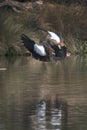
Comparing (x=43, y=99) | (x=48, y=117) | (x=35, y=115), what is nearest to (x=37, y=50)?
(x=43, y=99)

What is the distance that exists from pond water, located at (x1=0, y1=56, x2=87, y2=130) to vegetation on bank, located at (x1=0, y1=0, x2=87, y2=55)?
30.9 ft

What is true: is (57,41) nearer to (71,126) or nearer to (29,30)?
(71,126)

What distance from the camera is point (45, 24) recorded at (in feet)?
111

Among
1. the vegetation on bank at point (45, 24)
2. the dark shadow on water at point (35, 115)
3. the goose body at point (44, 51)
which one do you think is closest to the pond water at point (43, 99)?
the dark shadow on water at point (35, 115)

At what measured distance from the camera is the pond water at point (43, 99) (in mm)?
10898

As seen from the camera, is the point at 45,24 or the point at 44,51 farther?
the point at 45,24

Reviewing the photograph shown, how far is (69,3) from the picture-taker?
124 feet

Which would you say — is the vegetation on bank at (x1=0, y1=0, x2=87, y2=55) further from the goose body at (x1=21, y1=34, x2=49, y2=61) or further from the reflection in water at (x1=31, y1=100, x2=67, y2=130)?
the reflection in water at (x1=31, y1=100, x2=67, y2=130)

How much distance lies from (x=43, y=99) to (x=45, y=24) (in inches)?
783

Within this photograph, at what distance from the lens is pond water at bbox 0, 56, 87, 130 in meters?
10.9

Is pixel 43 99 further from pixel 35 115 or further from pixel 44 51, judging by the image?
pixel 35 115

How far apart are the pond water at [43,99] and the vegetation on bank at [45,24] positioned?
9.42 metres

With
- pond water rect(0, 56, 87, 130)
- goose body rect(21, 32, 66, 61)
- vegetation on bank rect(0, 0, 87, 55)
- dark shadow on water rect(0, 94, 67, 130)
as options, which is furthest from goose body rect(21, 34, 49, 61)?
vegetation on bank rect(0, 0, 87, 55)

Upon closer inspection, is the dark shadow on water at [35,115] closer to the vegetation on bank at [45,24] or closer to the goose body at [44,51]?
the goose body at [44,51]
